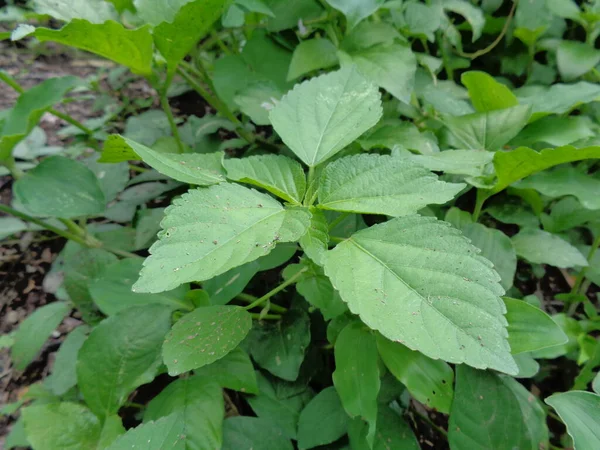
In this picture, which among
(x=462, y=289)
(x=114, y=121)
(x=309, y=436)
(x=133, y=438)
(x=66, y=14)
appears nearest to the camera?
(x=462, y=289)

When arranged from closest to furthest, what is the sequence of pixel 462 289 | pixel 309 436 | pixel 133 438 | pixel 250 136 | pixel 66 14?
pixel 462 289 → pixel 133 438 → pixel 309 436 → pixel 66 14 → pixel 250 136

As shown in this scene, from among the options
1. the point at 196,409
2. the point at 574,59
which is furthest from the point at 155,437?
the point at 574,59

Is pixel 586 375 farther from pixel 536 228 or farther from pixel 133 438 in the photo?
pixel 133 438

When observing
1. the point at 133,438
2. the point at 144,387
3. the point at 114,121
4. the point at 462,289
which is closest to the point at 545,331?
the point at 462,289

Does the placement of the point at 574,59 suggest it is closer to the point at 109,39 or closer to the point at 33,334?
the point at 109,39

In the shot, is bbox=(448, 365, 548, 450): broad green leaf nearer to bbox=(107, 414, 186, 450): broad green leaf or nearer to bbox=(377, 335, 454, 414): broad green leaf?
bbox=(377, 335, 454, 414): broad green leaf

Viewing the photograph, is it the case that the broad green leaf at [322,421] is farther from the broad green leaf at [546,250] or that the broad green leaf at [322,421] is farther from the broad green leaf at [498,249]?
the broad green leaf at [546,250]

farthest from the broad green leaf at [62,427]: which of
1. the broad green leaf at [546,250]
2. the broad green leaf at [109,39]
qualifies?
the broad green leaf at [546,250]
